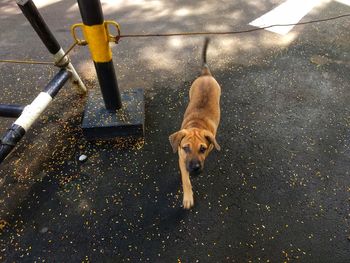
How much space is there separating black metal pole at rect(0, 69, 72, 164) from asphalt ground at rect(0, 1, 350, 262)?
67 centimetres

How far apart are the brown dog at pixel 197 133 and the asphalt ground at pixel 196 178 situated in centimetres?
47

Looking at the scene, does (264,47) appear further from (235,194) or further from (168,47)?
(235,194)

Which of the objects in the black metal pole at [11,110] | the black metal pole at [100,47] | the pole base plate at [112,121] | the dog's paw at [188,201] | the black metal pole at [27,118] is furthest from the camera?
the pole base plate at [112,121]

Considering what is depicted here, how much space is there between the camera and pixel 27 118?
3480 millimetres

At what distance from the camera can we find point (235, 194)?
3.54 m

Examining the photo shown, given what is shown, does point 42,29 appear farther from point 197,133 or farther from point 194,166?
point 194,166

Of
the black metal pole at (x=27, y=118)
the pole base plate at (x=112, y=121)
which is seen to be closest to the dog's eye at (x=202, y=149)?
the pole base plate at (x=112, y=121)

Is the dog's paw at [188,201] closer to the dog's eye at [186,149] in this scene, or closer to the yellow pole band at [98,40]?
the dog's eye at [186,149]

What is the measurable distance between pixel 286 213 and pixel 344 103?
2.51 meters

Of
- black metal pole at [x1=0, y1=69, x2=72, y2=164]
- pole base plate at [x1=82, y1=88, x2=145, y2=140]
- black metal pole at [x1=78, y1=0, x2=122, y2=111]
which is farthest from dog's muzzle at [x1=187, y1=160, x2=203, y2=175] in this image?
black metal pole at [x1=0, y1=69, x2=72, y2=164]

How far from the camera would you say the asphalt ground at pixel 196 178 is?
3.12m

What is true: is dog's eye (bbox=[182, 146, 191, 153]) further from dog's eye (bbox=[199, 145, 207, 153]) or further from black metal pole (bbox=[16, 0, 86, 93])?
black metal pole (bbox=[16, 0, 86, 93])

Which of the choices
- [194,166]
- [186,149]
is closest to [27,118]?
[186,149]

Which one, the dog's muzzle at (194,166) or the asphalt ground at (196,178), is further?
the asphalt ground at (196,178)
